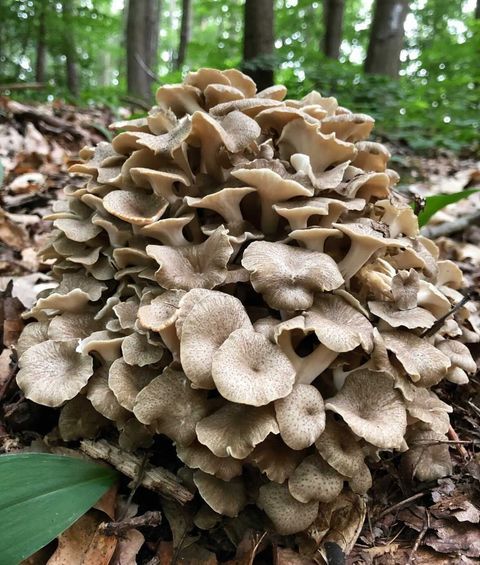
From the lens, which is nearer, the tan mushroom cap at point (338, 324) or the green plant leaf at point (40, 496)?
the green plant leaf at point (40, 496)

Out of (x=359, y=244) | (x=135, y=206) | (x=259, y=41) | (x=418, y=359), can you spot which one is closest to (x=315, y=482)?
(x=418, y=359)

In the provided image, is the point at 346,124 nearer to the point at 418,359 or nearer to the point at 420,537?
the point at 418,359

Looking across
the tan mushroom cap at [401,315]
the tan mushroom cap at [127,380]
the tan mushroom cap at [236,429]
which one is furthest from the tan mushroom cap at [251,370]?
the tan mushroom cap at [401,315]

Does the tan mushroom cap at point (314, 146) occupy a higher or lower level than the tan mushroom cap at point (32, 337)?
higher

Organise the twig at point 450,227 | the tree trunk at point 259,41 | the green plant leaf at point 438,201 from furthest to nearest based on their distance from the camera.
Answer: the tree trunk at point 259,41 → the twig at point 450,227 → the green plant leaf at point 438,201

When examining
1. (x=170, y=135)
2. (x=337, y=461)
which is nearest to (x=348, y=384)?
(x=337, y=461)

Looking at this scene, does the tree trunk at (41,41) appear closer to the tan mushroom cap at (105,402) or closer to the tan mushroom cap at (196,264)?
the tan mushroom cap at (196,264)
